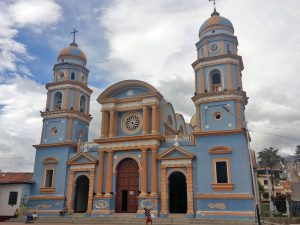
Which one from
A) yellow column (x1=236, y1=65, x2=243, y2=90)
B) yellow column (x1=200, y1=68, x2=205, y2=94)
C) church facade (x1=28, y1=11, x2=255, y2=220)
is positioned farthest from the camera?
yellow column (x1=200, y1=68, x2=205, y2=94)

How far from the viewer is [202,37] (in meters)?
28.8

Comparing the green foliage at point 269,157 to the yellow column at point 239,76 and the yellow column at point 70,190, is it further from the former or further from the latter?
the yellow column at point 70,190

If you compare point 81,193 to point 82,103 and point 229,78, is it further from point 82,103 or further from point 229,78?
point 229,78

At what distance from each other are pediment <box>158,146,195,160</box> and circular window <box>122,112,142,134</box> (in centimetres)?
393

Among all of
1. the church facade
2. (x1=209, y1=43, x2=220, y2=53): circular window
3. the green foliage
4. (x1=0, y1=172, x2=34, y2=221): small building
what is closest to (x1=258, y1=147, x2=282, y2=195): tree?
the green foliage

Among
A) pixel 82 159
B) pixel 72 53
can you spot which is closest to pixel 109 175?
pixel 82 159

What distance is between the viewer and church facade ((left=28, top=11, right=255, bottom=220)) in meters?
24.2

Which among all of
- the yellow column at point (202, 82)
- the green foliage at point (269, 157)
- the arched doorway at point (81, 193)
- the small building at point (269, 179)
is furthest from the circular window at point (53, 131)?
the green foliage at point (269, 157)

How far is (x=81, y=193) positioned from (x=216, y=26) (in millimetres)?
20269

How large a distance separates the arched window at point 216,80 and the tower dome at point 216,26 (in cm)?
382

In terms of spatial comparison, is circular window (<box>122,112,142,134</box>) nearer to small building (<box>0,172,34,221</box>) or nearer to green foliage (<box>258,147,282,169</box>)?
small building (<box>0,172,34,221</box>)

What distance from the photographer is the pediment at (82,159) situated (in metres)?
29.0

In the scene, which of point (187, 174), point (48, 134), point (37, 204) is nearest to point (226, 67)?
point (187, 174)

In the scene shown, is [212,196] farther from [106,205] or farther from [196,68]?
[196,68]
